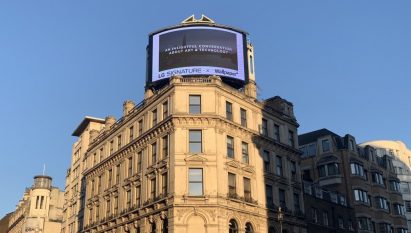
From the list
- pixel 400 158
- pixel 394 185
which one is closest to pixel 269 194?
pixel 394 185

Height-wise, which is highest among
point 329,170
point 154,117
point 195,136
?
point 154,117

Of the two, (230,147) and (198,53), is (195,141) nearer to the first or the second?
(230,147)

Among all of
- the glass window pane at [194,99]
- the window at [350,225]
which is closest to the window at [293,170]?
the glass window pane at [194,99]

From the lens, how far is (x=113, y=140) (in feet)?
194

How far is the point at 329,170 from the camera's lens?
7169 cm

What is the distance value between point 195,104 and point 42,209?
77.5 m

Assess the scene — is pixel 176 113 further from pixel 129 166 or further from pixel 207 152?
pixel 129 166

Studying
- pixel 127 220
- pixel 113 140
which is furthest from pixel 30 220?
pixel 127 220

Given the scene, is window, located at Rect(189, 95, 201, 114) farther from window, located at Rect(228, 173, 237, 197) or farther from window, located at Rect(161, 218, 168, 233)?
window, located at Rect(161, 218, 168, 233)

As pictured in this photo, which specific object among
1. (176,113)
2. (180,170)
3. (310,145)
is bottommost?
(180,170)

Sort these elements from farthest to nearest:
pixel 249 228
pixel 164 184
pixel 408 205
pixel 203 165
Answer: pixel 408 205 → pixel 249 228 → pixel 164 184 → pixel 203 165

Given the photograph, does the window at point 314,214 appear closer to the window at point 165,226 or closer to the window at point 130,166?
the window at point 165,226

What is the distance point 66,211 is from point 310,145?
4423cm

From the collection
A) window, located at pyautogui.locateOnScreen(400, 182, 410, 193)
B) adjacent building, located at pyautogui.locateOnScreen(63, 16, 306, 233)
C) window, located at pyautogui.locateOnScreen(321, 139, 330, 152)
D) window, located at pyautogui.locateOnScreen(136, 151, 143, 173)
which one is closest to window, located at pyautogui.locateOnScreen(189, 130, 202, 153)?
adjacent building, located at pyautogui.locateOnScreen(63, 16, 306, 233)
